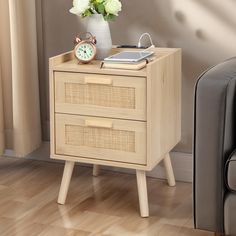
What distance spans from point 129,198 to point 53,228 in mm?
460

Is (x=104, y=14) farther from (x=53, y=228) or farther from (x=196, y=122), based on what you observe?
(x=53, y=228)

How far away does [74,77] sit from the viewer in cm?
275

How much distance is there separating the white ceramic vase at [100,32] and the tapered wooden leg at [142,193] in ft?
1.80

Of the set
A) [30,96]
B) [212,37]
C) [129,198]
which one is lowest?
[129,198]

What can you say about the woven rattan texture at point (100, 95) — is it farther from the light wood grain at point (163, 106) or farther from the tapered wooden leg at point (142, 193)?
the tapered wooden leg at point (142, 193)

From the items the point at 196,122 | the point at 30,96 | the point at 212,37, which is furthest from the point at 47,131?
the point at 196,122

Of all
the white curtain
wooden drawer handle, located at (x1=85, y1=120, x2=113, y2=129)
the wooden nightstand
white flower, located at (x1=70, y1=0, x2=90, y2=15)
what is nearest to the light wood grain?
the wooden nightstand

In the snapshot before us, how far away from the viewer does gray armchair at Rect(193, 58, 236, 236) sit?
2.28 meters

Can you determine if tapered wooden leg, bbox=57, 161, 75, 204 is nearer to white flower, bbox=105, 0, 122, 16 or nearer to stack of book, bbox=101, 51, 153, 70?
stack of book, bbox=101, 51, 153, 70

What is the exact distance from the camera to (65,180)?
9.48ft

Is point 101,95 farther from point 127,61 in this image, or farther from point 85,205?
point 85,205

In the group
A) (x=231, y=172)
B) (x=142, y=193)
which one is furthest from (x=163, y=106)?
(x=231, y=172)

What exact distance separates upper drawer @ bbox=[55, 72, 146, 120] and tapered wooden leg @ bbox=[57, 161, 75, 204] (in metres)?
0.25

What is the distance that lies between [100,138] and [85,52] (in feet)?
1.23
